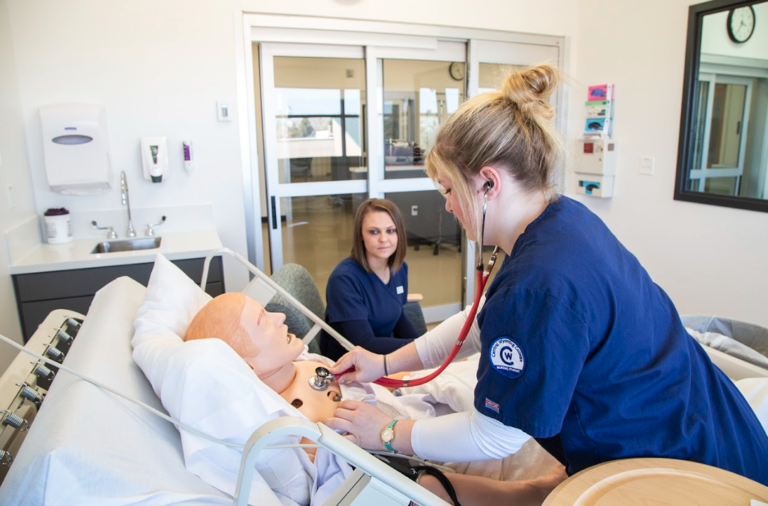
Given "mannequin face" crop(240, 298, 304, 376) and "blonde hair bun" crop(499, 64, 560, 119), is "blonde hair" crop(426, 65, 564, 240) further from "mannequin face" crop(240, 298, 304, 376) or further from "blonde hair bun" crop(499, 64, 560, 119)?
"mannequin face" crop(240, 298, 304, 376)

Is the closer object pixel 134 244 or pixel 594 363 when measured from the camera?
pixel 594 363

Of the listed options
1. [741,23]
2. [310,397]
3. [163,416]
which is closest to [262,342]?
[310,397]

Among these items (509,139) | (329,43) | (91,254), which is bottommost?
(91,254)

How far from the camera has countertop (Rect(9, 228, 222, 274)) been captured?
2338 millimetres

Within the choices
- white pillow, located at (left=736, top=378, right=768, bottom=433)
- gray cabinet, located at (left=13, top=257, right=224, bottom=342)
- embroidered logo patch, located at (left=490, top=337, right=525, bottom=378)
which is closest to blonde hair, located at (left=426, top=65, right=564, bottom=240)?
embroidered logo patch, located at (left=490, top=337, right=525, bottom=378)

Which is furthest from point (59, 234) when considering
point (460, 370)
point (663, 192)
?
point (663, 192)

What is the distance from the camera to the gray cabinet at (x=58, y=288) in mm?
2336

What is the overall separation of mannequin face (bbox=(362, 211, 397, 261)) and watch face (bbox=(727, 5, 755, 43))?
2448 mm

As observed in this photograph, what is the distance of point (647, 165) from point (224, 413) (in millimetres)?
3265

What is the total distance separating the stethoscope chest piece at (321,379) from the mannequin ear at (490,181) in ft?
2.43

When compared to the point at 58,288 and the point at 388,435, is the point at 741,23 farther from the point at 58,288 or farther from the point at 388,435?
the point at 58,288

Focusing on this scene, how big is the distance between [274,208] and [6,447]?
2464mm

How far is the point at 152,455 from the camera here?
904 mm

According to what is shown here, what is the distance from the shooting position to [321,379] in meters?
1.50
